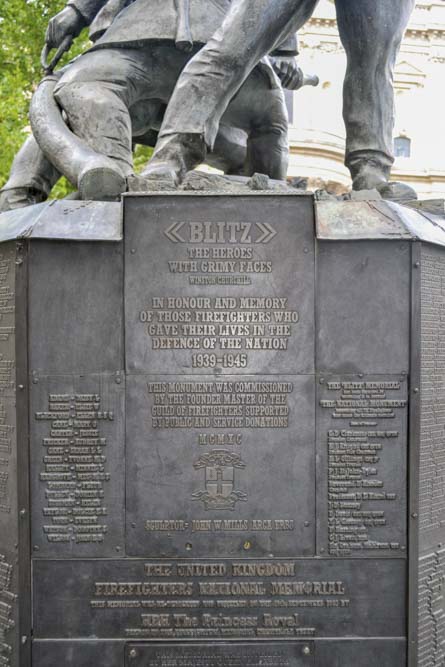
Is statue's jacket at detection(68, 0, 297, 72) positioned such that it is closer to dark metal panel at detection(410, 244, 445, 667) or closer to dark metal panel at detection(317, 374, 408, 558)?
dark metal panel at detection(410, 244, 445, 667)

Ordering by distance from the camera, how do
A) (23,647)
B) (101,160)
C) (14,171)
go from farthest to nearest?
(14,171)
(101,160)
(23,647)

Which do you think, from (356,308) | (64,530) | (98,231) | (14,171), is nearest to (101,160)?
(98,231)

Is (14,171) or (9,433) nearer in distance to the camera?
(9,433)

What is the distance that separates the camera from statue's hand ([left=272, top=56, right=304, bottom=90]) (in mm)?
5844

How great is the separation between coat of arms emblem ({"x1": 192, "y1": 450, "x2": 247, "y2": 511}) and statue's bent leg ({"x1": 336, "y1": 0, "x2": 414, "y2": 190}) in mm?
2136

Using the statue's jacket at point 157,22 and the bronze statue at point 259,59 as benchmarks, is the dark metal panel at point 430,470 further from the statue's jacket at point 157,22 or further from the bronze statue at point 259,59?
the statue's jacket at point 157,22

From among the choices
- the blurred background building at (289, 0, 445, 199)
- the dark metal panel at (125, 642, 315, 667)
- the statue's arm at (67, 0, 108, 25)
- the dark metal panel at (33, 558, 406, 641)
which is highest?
the blurred background building at (289, 0, 445, 199)

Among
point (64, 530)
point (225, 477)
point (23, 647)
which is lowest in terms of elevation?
point (23, 647)

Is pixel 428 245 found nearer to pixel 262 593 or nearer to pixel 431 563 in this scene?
pixel 431 563

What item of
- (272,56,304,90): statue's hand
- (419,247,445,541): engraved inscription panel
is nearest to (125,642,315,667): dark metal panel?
(419,247,445,541): engraved inscription panel

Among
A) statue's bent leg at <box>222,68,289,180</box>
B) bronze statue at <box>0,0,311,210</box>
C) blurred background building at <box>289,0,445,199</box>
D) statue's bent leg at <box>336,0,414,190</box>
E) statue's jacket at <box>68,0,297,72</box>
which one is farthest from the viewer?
A: blurred background building at <box>289,0,445,199</box>

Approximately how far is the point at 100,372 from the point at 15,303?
58 cm

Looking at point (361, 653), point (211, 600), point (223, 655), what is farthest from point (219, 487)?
point (361, 653)

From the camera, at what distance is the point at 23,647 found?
14.1 feet
